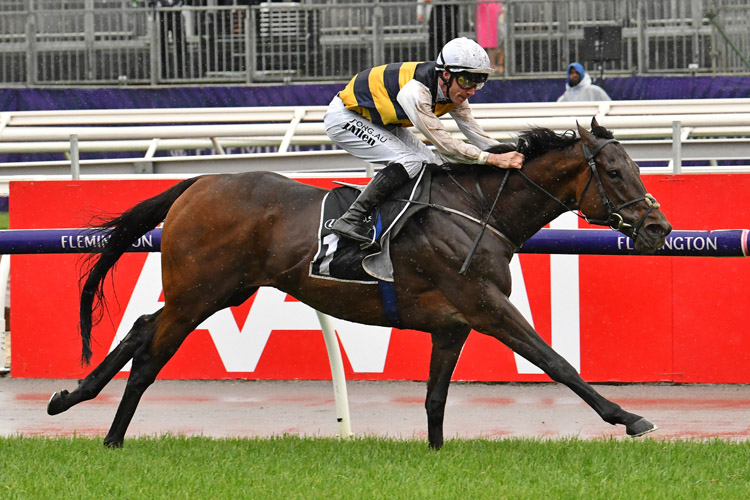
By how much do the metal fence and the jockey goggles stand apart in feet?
34.8

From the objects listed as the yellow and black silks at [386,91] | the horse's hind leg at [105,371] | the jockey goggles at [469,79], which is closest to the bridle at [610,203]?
the jockey goggles at [469,79]

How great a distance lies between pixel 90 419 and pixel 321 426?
157 centimetres

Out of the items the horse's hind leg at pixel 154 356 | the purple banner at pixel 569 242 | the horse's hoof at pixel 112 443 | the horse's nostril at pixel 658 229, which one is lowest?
the horse's hoof at pixel 112 443

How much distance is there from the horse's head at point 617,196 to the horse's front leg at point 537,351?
2.25ft

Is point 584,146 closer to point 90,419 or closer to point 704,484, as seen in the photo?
point 704,484

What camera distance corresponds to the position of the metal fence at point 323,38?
16.7 m

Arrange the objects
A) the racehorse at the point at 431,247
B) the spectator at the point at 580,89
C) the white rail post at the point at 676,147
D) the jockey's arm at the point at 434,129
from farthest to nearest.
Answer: the spectator at the point at 580,89
the white rail post at the point at 676,147
the jockey's arm at the point at 434,129
the racehorse at the point at 431,247

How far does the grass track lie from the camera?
505 centimetres

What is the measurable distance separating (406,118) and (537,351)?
1560 millimetres

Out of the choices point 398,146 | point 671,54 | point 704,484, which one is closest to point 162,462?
point 398,146

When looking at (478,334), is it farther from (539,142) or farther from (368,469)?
(368,469)

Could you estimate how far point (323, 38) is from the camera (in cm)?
1736

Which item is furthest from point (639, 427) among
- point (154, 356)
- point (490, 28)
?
point (490, 28)

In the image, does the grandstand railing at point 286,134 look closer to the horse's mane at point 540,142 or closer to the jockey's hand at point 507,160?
the horse's mane at point 540,142
